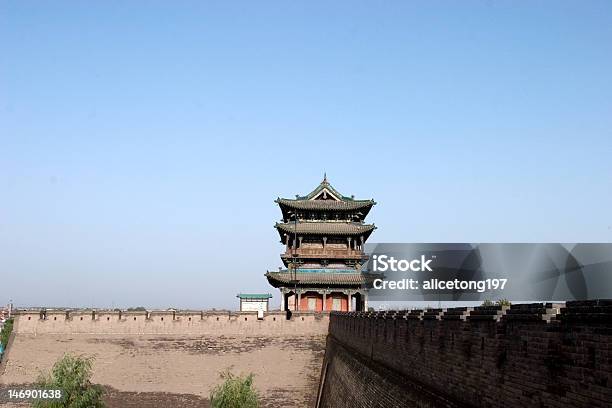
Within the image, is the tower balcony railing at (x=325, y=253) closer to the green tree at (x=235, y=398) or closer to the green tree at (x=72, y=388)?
the green tree at (x=235, y=398)

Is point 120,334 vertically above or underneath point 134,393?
above

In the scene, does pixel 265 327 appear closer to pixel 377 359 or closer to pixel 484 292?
pixel 484 292

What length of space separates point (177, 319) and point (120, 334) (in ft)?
9.44

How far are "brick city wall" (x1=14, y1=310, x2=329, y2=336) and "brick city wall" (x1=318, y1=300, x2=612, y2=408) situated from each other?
624 inches

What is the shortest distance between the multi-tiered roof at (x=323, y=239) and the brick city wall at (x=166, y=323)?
3.73 m

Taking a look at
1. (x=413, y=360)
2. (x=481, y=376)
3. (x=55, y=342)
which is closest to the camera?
(x=481, y=376)

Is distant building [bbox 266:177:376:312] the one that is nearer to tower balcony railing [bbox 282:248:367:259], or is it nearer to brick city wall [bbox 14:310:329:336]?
tower balcony railing [bbox 282:248:367:259]

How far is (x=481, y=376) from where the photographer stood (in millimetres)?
7676

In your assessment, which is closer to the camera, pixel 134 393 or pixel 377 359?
pixel 377 359

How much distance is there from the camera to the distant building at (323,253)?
33906 millimetres

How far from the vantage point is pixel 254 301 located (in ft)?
113

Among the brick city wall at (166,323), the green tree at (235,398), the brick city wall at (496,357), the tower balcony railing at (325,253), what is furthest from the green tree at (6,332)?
the brick city wall at (496,357)

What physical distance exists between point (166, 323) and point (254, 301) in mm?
5931

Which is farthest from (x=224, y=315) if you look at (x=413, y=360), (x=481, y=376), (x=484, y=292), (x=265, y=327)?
(x=481, y=376)
